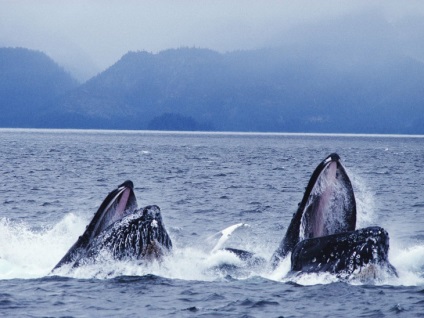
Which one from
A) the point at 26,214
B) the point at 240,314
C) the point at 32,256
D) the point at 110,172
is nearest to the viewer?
the point at 240,314

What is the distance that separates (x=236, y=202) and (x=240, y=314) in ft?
78.5

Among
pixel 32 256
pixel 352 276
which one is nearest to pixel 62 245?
pixel 32 256

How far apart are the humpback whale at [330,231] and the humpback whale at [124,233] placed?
2771 mm

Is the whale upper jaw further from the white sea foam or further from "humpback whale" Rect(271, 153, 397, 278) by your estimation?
the white sea foam

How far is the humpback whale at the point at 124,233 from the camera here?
53.2ft

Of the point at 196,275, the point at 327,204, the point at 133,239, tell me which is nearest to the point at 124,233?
the point at 133,239

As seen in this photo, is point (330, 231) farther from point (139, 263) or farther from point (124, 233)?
Answer: point (124, 233)

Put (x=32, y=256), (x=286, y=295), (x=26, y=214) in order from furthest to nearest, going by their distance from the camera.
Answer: (x=26, y=214)
(x=32, y=256)
(x=286, y=295)

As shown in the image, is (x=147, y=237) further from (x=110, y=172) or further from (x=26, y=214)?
(x=110, y=172)

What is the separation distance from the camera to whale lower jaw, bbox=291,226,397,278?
1538 cm

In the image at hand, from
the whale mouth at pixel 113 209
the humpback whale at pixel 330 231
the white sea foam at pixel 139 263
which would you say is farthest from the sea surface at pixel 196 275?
the whale mouth at pixel 113 209

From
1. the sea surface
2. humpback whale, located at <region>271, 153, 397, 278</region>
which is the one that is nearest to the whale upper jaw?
humpback whale, located at <region>271, 153, 397, 278</region>

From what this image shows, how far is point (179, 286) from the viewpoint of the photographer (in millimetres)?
17328

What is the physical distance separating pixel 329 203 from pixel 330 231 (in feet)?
1.98
